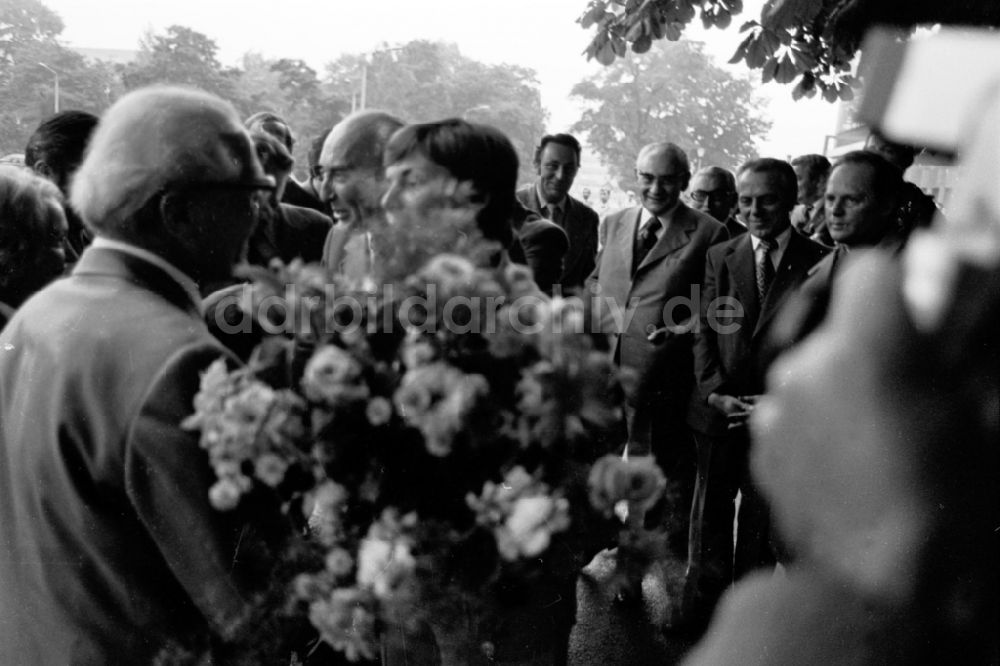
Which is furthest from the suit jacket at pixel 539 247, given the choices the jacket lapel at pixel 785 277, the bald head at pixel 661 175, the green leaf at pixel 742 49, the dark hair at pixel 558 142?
the green leaf at pixel 742 49

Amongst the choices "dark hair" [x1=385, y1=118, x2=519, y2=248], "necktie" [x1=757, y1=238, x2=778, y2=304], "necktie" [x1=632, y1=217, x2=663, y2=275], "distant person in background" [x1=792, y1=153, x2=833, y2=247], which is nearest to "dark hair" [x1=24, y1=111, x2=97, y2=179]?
"dark hair" [x1=385, y1=118, x2=519, y2=248]

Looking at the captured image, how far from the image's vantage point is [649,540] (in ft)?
4.40

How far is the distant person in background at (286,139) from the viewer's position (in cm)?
146

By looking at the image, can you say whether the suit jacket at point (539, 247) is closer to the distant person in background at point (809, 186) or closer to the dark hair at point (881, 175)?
the dark hair at point (881, 175)

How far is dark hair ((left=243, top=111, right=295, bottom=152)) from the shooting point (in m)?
1.47

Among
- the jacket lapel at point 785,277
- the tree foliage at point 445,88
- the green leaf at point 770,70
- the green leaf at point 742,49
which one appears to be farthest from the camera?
the green leaf at point 742,49

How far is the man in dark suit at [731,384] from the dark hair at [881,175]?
0.25 metres

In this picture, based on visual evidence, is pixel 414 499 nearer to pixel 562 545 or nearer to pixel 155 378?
pixel 562 545

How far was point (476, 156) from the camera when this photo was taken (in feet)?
4.33

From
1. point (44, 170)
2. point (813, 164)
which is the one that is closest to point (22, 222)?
point (44, 170)

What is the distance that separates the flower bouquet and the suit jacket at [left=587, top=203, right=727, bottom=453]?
0.46ft

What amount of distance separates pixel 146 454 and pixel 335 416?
310mm

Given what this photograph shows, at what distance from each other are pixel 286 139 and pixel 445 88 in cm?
30

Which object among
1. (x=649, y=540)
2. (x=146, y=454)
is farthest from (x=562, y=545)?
(x=146, y=454)
